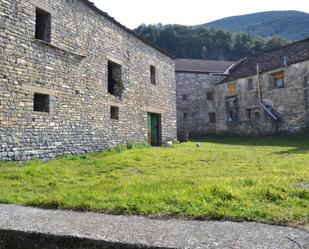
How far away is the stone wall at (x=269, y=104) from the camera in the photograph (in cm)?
2255

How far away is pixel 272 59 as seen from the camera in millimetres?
26359

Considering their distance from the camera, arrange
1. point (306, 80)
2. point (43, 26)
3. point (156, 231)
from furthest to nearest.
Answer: point (306, 80) → point (43, 26) → point (156, 231)

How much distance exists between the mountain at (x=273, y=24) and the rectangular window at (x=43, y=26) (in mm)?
84765

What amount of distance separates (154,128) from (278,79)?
1151 centimetres

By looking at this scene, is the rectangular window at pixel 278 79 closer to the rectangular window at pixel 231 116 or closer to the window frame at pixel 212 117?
the rectangular window at pixel 231 116

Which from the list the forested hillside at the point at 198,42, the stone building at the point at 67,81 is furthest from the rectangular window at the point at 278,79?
the forested hillside at the point at 198,42

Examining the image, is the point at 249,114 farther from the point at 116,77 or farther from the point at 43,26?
the point at 43,26

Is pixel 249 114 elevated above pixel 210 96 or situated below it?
below

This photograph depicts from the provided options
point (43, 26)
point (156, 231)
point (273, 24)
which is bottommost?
point (156, 231)

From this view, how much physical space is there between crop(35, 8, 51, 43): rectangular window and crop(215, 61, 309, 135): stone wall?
1749cm

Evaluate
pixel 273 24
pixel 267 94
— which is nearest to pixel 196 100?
pixel 267 94

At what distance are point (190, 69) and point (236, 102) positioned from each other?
21.5ft

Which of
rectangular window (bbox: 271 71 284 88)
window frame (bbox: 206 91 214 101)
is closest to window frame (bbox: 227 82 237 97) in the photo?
window frame (bbox: 206 91 214 101)

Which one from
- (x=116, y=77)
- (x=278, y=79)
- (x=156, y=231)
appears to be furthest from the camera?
(x=278, y=79)
